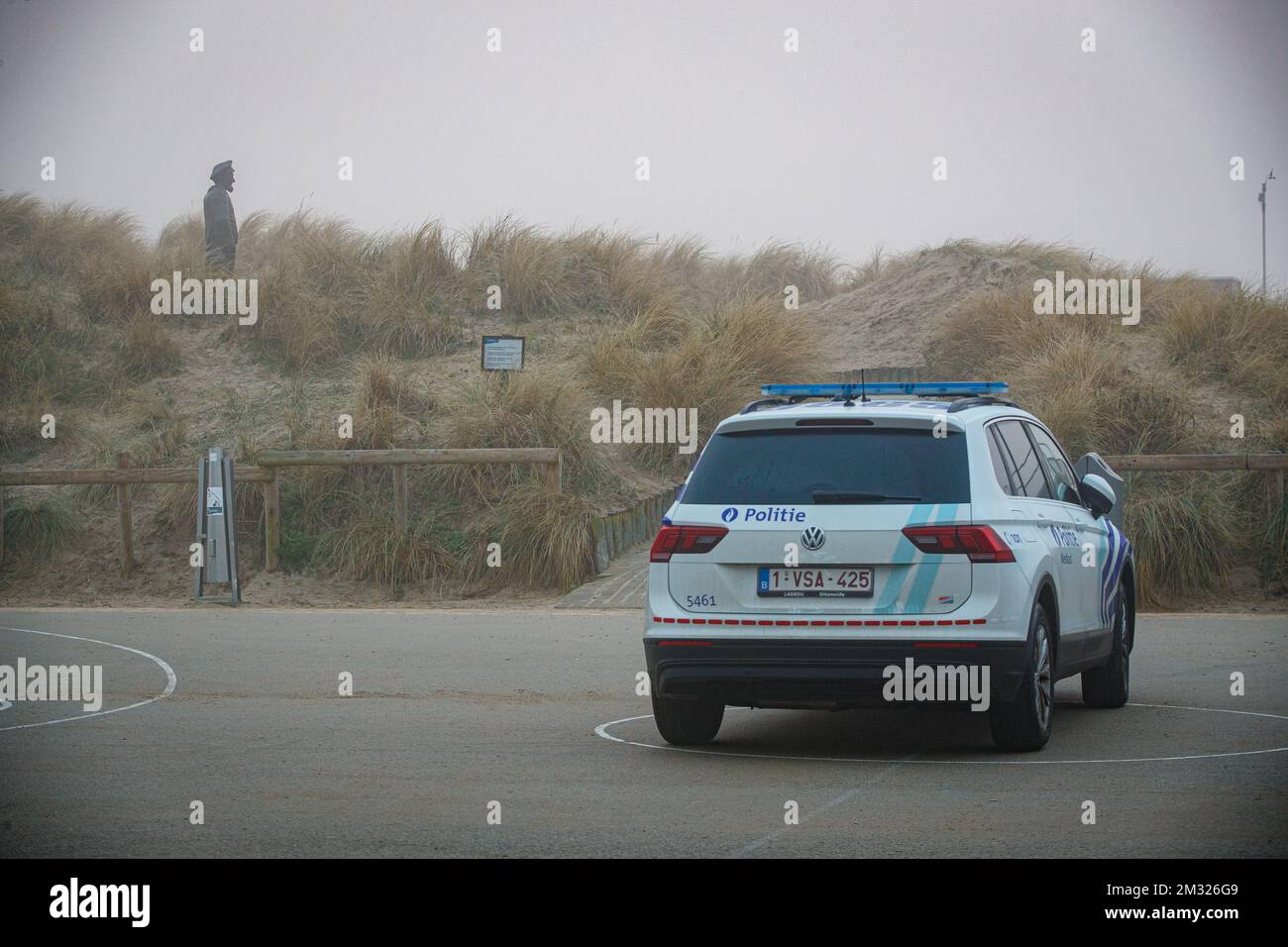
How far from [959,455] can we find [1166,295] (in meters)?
24.3

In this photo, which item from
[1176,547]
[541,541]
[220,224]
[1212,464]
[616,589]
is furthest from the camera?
[220,224]

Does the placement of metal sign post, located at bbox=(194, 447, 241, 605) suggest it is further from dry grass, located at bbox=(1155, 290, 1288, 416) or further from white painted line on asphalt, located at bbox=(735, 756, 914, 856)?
dry grass, located at bbox=(1155, 290, 1288, 416)

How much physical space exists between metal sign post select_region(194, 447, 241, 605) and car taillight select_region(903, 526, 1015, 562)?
13452 millimetres

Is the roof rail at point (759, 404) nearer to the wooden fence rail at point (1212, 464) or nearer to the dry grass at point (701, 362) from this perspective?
the wooden fence rail at point (1212, 464)

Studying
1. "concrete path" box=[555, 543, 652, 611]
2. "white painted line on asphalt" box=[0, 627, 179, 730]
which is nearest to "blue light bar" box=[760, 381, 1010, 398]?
"white painted line on asphalt" box=[0, 627, 179, 730]

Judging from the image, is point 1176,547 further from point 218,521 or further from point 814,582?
point 814,582

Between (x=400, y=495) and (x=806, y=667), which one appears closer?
(x=806, y=667)

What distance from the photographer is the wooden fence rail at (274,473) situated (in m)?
21.9

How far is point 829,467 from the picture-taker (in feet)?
29.7

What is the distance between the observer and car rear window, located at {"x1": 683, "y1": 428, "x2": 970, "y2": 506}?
889cm

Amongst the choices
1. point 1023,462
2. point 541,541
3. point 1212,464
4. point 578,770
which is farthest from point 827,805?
point 541,541

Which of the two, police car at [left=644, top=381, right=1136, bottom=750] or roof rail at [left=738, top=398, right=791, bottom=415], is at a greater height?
roof rail at [left=738, top=398, right=791, bottom=415]

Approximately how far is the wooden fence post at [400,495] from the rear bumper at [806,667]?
44.7ft

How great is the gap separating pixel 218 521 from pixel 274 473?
6.97ft
